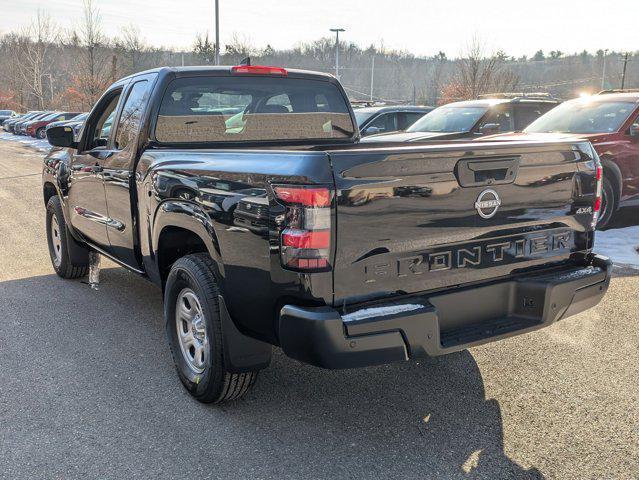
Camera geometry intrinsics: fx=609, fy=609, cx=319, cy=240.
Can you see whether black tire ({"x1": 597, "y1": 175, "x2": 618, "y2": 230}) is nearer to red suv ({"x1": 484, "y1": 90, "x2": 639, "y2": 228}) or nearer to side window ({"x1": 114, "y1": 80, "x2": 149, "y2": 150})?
red suv ({"x1": 484, "y1": 90, "x2": 639, "y2": 228})

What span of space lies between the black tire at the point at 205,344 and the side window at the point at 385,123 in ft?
30.2

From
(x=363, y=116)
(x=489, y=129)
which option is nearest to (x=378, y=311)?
(x=489, y=129)

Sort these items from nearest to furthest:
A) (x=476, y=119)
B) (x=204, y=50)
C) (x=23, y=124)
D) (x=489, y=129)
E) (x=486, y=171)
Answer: (x=486, y=171)
(x=489, y=129)
(x=476, y=119)
(x=23, y=124)
(x=204, y=50)

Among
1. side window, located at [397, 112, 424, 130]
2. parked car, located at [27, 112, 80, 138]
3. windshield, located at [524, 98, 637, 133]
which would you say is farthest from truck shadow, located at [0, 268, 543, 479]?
parked car, located at [27, 112, 80, 138]

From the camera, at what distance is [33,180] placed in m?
15.3

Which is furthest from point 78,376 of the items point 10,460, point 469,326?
point 469,326

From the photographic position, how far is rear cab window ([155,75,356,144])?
4.27m

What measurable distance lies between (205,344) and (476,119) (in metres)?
8.32

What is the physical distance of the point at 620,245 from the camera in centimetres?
743

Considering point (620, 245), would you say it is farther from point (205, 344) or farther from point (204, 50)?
point (204, 50)

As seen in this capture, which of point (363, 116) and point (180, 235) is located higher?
point (363, 116)

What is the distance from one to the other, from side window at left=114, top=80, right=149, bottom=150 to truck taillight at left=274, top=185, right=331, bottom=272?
2.10 m

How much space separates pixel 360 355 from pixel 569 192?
159 cm

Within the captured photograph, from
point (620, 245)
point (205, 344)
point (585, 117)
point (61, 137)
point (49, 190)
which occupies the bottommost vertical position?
point (620, 245)
